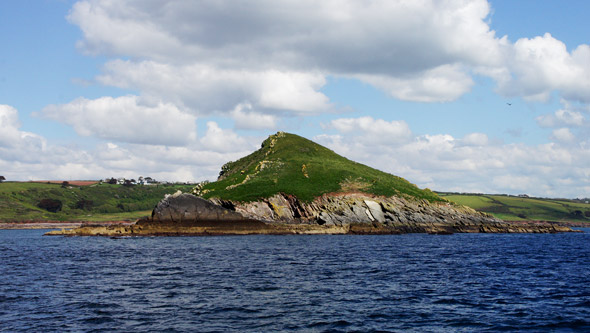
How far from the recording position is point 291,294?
3647cm

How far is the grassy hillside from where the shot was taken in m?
141

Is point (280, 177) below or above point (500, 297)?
above

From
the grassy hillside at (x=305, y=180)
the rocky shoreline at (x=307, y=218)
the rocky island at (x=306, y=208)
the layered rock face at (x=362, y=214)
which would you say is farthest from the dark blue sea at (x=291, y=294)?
the grassy hillside at (x=305, y=180)

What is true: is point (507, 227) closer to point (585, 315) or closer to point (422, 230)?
point (422, 230)

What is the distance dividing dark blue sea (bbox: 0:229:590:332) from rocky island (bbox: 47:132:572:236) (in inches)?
2080

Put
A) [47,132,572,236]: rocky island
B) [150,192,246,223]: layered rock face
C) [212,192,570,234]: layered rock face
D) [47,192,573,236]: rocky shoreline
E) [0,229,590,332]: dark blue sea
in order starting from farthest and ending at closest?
[212,192,570,234]: layered rock face
[47,132,572,236]: rocky island
[150,192,246,223]: layered rock face
[47,192,573,236]: rocky shoreline
[0,229,590,332]: dark blue sea

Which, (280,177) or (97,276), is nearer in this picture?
(97,276)

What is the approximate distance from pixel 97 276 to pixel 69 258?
19.9 metres

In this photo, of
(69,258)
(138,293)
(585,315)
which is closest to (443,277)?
(585,315)

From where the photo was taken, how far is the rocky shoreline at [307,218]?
11494 cm

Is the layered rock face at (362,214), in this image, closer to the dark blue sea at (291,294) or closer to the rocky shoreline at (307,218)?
the rocky shoreline at (307,218)

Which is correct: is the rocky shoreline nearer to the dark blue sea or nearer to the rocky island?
the rocky island

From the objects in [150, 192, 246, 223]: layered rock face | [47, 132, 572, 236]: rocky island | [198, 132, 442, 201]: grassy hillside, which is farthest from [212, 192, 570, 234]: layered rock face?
[150, 192, 246, 223]: layered rock face

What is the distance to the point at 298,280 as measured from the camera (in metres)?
42.9
